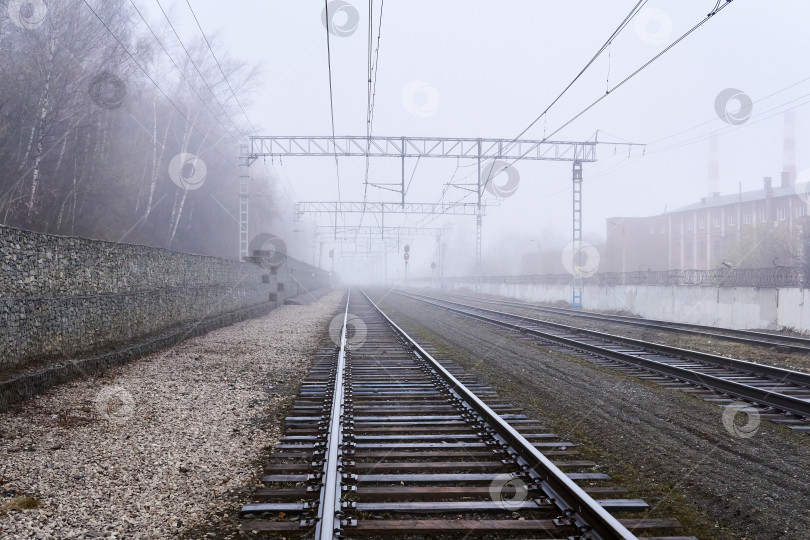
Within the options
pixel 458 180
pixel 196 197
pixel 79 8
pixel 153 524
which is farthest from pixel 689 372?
pixel 196 197

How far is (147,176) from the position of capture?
3091cm

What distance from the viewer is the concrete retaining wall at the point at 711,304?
60.6 ft

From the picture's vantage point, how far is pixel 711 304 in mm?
22172

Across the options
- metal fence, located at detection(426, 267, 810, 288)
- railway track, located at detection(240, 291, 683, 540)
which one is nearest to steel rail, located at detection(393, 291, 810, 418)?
railway track, located at detection(240, 291, 683, 540)

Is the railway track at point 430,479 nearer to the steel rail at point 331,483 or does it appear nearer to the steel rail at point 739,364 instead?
the steel rail at point 331,483

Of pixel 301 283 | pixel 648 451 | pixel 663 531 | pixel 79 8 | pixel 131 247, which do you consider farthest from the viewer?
pixel 301 283

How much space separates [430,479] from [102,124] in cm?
2445

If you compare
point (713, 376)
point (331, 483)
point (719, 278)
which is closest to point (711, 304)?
point (719, 278)

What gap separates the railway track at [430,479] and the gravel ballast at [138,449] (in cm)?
39

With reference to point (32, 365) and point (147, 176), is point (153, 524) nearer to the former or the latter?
point (32, 365)

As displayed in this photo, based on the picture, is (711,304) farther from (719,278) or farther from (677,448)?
Answer: (677,448)

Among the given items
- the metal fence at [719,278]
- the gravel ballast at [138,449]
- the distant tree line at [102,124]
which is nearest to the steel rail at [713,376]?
the gravel ballast at [138,449]

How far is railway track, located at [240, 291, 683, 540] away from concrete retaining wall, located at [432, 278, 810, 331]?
50.5ft

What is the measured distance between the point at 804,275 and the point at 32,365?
20.7 meters
